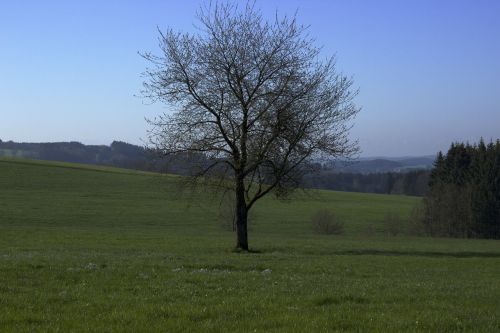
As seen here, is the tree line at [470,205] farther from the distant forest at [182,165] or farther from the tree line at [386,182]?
A: the tree line at [386,182]

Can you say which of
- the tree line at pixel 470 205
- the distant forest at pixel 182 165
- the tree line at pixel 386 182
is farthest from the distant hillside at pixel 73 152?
the tree line at pixel 470 205

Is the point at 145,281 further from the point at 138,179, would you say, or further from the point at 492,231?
the point at 138,179

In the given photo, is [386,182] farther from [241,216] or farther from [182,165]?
[182,165]

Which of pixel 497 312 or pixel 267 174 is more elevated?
pixel 267 174

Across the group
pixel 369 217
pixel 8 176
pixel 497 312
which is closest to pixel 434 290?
pixel 497 312

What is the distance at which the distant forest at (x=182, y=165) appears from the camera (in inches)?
1059

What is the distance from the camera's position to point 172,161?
26.6 metres

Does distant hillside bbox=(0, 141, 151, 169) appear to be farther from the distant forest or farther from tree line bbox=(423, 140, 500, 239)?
tree line bbox=(423, 140, 500, 239)

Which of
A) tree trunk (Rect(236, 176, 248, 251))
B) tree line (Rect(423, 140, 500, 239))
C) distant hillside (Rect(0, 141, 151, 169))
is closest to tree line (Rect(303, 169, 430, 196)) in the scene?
tree line (Rect(423, 140, 500, 239))

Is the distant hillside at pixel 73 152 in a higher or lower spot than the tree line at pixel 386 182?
higher

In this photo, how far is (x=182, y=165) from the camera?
27031 mm

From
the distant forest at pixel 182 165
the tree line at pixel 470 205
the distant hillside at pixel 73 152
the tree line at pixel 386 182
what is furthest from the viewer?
the distant hillside at pixel 73 152

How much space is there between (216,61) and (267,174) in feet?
18.3

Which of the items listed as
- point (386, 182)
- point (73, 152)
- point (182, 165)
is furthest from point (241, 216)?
point (73, 152)
